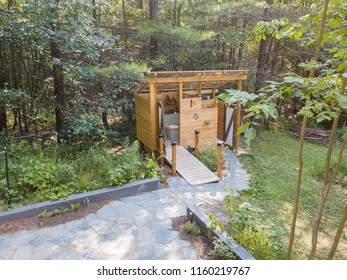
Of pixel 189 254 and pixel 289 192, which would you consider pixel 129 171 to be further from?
pixel 289 192

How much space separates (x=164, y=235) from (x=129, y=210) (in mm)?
846

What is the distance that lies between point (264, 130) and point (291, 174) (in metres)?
4.64

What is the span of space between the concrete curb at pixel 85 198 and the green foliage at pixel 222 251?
1.95 meters

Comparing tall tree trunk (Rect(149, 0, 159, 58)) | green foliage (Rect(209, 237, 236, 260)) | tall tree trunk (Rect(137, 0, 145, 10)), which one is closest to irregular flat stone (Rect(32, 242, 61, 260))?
green foliage (Rect(209, 237, 236, 260))

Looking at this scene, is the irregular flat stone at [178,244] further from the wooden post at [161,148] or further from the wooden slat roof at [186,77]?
the wooden slat roof at [186,77]

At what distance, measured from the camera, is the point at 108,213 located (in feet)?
12.8

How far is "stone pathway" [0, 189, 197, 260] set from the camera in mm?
2977

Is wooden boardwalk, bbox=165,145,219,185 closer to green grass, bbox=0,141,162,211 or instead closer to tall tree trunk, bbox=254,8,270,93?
green grass, bbox=0,141,162,211

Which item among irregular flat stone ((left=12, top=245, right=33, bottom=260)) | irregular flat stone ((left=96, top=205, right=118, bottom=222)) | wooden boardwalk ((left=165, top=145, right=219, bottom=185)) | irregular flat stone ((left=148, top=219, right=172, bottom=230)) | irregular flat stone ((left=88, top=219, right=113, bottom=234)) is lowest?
wooden boardwalk ((left=165, top=145, right=219, bottom=185))

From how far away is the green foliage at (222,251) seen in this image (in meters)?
2.72

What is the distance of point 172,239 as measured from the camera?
3264 mm

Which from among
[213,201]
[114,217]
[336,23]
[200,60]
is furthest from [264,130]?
[336,23]

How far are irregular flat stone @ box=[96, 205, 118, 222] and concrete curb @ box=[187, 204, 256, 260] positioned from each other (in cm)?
108
